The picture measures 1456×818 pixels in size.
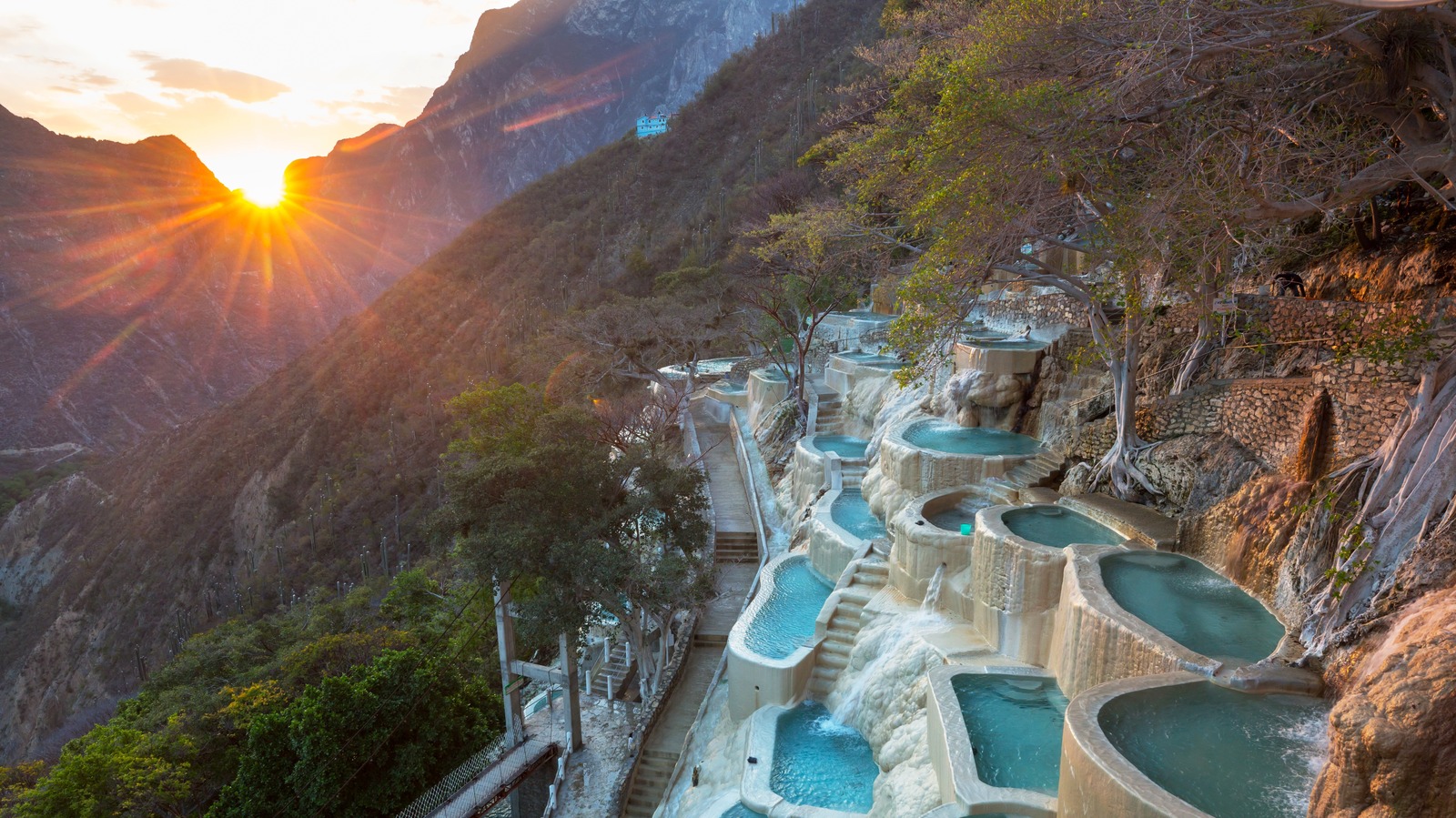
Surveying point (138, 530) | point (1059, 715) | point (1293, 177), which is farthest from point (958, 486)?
point (138, 530)

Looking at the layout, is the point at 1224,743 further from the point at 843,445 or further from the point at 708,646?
the point at 843,445

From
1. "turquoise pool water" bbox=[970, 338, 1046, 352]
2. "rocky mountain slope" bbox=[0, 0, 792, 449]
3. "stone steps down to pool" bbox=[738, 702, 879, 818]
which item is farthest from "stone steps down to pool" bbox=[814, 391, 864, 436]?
"rocky mountain slope" bbox=[0, 0, 792, 449]

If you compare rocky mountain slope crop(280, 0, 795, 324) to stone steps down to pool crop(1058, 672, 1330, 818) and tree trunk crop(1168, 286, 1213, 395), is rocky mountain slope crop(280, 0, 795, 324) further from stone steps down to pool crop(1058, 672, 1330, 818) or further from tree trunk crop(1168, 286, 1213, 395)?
stone steps down to pool crop(1058, 672, 1330, 818)

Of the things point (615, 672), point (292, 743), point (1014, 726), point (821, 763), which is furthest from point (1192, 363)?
point (292, 743)

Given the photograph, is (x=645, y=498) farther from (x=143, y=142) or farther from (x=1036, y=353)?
(x=143, y=142)

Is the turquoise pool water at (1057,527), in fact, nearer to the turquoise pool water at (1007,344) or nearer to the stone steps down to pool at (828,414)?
the turquoise pool water at (1007,344)

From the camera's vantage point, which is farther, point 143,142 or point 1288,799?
point 143,142
